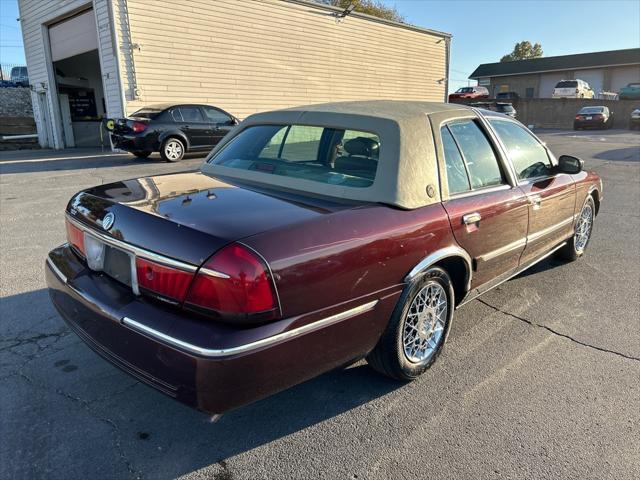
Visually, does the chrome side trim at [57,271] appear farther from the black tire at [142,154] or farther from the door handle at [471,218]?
the black tire at [142,154]

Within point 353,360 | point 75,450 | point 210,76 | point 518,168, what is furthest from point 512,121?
point 210,76

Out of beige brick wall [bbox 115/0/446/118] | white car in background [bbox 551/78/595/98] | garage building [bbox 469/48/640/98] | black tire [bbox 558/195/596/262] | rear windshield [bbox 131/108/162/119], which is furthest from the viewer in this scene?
garage building [bbox 469/48/640/98]

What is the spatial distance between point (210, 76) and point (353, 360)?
1525cm

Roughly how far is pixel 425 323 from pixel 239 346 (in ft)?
4.55

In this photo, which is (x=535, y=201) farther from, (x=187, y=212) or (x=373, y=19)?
(x=373, y=19)

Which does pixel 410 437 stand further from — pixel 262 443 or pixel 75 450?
pixel 75 450

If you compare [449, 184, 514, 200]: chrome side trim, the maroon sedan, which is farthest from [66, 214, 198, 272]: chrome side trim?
[449, 184, 514, 200]: chrome side trim

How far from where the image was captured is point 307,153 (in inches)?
132

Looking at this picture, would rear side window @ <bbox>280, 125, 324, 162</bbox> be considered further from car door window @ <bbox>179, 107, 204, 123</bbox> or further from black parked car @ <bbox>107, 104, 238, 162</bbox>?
car door window @ <bbox>179, 107, 204, 123</bbox>

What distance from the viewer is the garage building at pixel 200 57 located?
1428 centimetres

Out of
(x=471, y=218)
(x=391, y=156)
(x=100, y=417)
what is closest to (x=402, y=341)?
(x=471, y=218)

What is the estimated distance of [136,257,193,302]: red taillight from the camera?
2.10 m

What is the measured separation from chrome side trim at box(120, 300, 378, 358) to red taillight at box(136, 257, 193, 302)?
0.17 m

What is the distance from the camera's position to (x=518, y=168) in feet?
12.4
